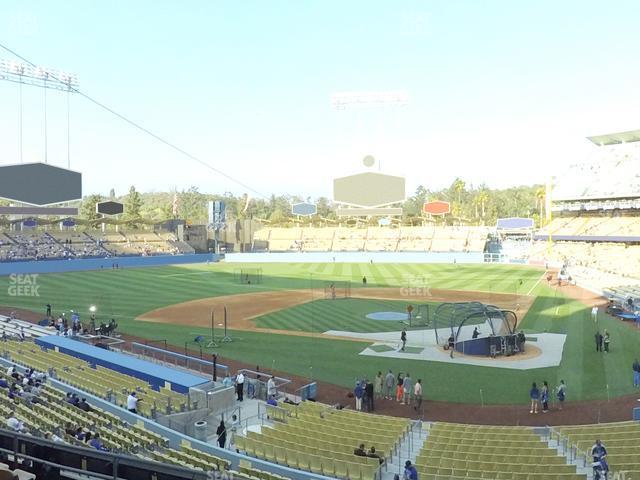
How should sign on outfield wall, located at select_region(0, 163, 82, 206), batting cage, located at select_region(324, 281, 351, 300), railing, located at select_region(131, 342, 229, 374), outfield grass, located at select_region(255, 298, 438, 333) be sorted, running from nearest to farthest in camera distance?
railing, located at select_region(131, 342, 229, 374) → outfield grass, located at select_region(255, 298, 438, 333) → batting cage, located at select_region(324, 281, 351, 300) → sign on outfield wall, located at select_region(0, 163, 82, 206)

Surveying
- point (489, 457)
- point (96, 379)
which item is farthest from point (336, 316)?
point (489, 457)

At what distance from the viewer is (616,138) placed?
81875 millimetres

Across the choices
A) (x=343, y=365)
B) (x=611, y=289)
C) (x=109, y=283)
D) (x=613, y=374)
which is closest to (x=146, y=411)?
(x=343, y=365)

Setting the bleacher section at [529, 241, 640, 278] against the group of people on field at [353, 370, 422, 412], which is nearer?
the group of people on field at [353, 370, 422, 412]

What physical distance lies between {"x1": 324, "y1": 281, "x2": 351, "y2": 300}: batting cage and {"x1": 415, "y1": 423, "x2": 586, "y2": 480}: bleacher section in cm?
3025

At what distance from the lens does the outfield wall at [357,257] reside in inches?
3184

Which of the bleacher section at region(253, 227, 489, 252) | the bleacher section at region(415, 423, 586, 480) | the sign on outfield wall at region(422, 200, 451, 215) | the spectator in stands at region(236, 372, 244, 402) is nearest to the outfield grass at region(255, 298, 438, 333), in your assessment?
Result: the spectator in stands at region(236, 372, 244, 402)

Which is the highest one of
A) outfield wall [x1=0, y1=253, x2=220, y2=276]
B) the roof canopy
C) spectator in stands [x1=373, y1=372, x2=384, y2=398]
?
the roof canopy

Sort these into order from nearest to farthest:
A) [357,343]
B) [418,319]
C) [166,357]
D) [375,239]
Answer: [166,357]
[357,343]
[418,319]
[375,239]

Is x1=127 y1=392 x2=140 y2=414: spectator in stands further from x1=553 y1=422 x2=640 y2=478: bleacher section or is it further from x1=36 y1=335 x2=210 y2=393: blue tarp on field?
x1=553 y1=422 x2=640 y2=478: bleacher section

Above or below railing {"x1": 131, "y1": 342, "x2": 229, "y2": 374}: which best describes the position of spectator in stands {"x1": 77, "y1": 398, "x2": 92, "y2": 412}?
above

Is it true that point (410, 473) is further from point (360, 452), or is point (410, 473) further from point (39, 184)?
point (39, 184)

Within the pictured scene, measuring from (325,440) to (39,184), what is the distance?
52947mm

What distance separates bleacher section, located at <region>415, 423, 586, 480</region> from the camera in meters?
11.4
